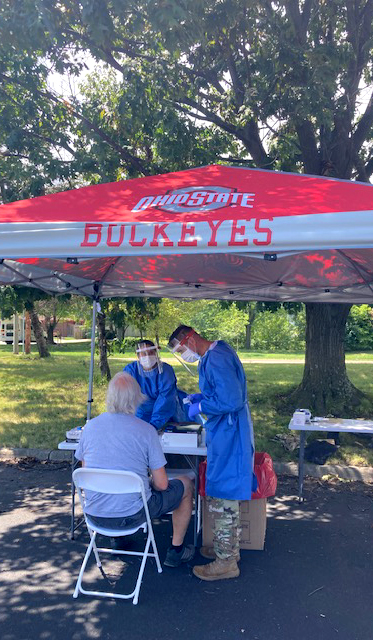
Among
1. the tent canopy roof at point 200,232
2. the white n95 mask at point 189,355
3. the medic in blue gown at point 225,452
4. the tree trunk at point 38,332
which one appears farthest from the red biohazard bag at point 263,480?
the tree trunk at point 38,332

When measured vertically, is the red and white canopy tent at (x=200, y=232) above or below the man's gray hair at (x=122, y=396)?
above

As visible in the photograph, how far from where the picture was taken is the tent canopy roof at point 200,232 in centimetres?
333

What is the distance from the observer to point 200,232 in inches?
134

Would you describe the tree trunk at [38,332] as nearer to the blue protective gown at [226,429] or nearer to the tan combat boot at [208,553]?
the tan combat boot at [208,553]

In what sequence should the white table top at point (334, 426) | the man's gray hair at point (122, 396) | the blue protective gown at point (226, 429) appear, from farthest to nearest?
the white table top at point (334, 426), the blue protective gown at point (226, 429), the man's gray hair at point (122, 396)

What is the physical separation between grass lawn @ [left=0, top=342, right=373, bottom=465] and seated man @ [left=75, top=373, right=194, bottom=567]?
3648 mm

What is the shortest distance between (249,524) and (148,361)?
1.62 m

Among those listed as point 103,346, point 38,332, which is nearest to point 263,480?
point 103,346

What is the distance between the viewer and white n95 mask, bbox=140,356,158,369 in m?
4.95

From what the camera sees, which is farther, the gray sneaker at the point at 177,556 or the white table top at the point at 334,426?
the white table top at the point at 334,426

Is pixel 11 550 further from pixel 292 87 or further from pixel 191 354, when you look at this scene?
pixel 292 87

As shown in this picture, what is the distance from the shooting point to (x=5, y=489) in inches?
229

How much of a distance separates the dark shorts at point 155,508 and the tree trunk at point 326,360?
510 cm

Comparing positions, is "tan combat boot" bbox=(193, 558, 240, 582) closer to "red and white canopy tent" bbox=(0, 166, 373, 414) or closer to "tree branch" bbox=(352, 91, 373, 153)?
"red and white canopy tent" bbox=(0, 166, 373, 414)
